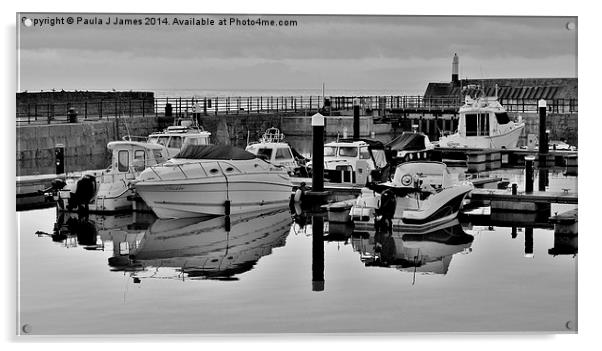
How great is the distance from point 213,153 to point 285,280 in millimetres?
4660

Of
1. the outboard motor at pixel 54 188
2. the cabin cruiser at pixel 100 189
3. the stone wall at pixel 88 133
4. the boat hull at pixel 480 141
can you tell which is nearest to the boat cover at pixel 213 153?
the cabin cruiser at pixel 100 189

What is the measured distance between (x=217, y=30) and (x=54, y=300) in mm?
2840

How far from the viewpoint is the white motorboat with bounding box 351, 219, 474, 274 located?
1245cm

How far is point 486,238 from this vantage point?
45.5 ft

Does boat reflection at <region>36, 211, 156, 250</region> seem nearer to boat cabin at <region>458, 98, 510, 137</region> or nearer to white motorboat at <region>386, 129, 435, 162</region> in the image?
white motorboat at <region>386, 129, 435, 162</region>

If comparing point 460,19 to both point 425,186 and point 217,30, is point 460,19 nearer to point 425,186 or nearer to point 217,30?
point 217,30

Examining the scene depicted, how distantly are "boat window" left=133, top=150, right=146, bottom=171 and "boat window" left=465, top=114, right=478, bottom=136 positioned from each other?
888 cm

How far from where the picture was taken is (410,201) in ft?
47.1

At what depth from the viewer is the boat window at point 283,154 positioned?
18672 mm

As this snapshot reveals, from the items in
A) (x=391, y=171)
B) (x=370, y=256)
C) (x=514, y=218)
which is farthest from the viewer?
(x=391, y=171)

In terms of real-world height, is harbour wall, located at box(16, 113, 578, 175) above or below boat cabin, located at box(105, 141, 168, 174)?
above

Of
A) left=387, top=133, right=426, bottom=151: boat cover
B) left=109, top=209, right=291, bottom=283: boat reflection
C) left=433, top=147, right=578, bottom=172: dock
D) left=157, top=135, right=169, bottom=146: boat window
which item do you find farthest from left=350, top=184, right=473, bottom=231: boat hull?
left=433, top=147, right=578, bottom=172: dock

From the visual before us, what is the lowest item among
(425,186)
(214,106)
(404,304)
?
(404,304)
